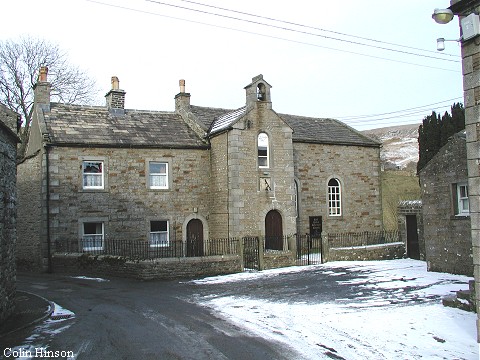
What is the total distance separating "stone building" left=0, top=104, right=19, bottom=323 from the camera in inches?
407

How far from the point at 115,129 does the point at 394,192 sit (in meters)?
27.0

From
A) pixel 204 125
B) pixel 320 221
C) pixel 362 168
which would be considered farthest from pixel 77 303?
pixel 362 168

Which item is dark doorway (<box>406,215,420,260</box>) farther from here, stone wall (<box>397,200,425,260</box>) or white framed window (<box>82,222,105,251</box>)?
white framed window (<box>82,222,105,251</box>)

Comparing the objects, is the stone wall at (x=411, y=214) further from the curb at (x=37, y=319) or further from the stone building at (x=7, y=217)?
the stone building at (x=7, y=217)

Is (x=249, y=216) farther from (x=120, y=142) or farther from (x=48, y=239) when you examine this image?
(x=48, y=239)

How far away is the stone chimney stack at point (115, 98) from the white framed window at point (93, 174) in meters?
4.21

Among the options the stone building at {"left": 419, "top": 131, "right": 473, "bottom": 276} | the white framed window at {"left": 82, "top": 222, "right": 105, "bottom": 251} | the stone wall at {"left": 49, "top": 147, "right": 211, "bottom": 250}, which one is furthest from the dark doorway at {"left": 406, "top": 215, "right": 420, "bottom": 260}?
the white framed window at {"left": 82, "top": 222, "right": 105, "bottom": 251}

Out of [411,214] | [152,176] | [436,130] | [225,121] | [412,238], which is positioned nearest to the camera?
[411,214]

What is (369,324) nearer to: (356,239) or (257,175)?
(257,175)

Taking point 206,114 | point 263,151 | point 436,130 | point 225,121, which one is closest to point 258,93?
point 225,121

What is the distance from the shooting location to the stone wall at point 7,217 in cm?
1033

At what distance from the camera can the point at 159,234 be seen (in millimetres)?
23750

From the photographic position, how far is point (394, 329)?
9.45 meters

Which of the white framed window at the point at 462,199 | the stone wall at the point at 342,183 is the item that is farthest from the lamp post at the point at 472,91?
the stone wall at the point at 342,183
